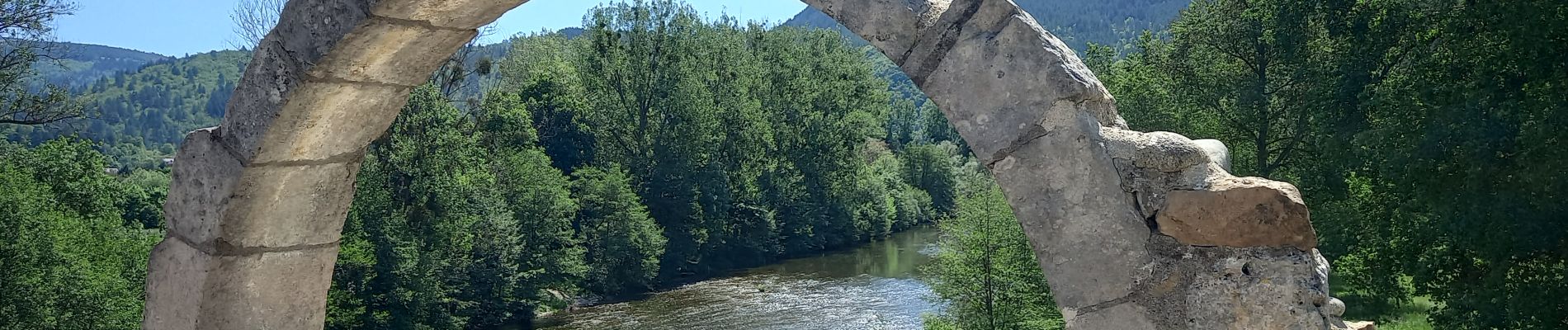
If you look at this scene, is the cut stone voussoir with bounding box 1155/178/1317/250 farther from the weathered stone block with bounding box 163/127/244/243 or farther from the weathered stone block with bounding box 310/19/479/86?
the weathered stone block with bounding box 163/127/244/243

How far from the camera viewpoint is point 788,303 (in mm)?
22406

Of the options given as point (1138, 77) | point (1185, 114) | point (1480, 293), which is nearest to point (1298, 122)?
point (1185, 114)

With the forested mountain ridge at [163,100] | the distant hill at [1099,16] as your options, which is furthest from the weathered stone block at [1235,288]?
the distant hill at [1099,16]

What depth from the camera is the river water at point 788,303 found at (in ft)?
66.2

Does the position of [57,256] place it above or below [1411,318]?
above

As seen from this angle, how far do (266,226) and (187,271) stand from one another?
0.38 m

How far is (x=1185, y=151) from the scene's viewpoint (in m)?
2.80

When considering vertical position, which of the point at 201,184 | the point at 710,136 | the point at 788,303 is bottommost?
the point at 788,303

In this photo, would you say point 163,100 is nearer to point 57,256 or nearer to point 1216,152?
point 57,256

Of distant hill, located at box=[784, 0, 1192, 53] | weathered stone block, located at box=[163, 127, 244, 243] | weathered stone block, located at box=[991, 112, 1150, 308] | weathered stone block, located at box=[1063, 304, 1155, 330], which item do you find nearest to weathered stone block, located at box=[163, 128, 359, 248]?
weathered stone block, located at box=[163, 127, 244, 243]

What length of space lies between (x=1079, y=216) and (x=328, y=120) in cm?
308

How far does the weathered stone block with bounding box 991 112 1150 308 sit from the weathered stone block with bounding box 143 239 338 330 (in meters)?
3.36

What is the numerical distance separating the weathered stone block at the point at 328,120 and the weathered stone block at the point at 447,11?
0.51m

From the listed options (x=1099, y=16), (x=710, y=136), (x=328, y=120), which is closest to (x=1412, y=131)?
(x=328, y=120)
